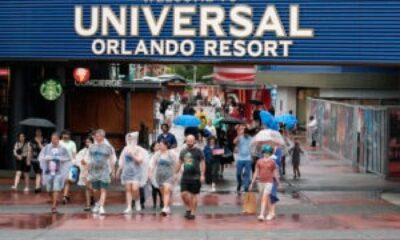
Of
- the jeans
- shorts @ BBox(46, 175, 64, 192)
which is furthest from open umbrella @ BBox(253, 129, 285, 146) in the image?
shorts @ BBox(46, 175, 64, 192)

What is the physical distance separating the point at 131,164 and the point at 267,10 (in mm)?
5577

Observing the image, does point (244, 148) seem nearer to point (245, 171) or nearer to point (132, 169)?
point (245, 171)

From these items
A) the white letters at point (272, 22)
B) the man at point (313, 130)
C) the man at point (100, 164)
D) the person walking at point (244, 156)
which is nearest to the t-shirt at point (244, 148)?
the person walking at point (244, 156)

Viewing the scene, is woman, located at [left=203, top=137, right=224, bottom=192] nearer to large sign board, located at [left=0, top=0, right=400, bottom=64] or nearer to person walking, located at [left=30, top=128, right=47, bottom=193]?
large sign board, located at [left=0, top=0, right=400, bottom=64]

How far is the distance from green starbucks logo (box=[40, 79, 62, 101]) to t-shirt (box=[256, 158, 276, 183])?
8638mm

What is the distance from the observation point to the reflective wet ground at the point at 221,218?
1435 cm

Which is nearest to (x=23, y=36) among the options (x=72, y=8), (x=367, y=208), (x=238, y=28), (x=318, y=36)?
(x=72, y=8)

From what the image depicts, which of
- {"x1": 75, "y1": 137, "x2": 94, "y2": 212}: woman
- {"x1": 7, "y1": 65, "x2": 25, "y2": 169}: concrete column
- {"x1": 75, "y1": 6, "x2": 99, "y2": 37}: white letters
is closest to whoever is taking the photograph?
{"x1": 75, "y1": 137, "x2": 94, "y2": 212}: woman

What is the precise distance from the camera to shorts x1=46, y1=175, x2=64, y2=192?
1678 centimetres

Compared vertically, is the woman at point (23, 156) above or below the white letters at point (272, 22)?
below

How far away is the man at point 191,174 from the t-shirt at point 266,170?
3.81ft

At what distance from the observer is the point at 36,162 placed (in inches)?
791

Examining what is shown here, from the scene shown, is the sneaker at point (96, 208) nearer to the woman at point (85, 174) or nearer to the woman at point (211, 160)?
the woman at point (85, 174)

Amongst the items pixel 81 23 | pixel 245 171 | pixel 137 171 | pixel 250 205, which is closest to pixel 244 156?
pixel 245 171
